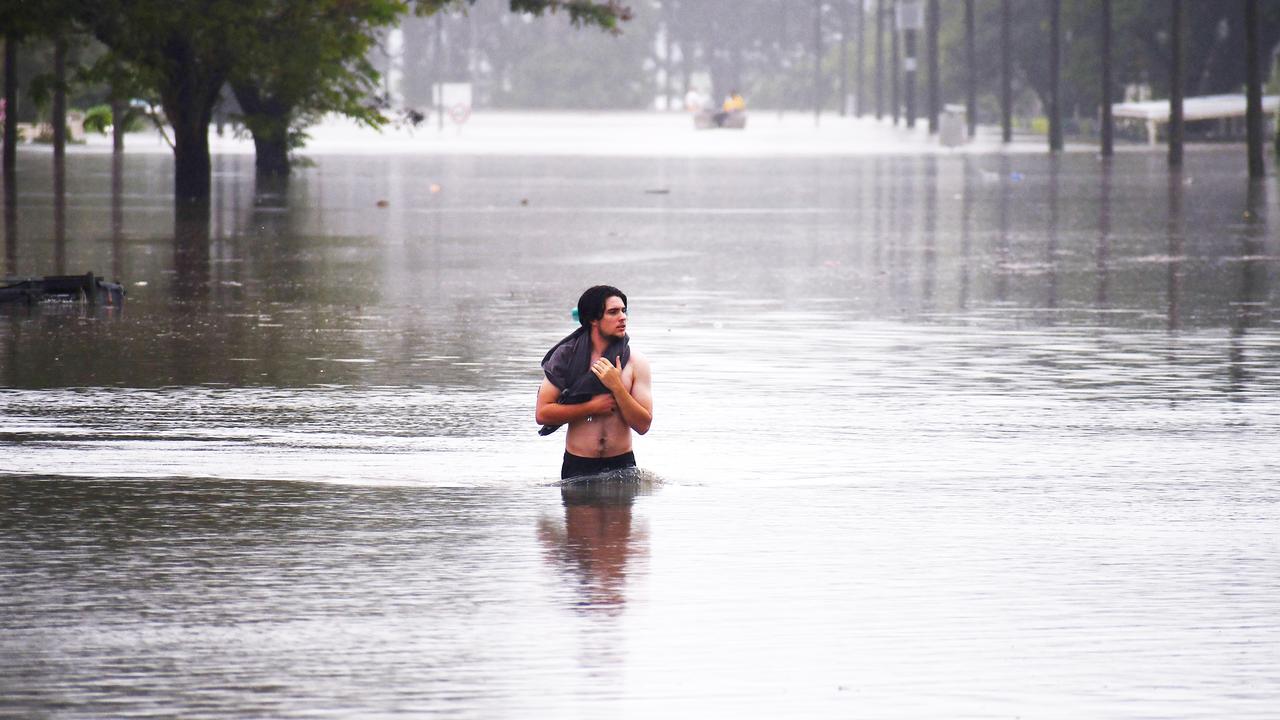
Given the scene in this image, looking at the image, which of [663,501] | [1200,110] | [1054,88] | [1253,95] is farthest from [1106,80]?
[663,501]

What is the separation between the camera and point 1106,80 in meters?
65.6

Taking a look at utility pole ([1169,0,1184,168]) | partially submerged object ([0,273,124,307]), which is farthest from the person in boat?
partially submerged object ([0,273,124,307])

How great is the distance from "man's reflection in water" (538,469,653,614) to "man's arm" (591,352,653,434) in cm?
30

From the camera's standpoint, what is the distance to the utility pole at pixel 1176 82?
54.6 meters

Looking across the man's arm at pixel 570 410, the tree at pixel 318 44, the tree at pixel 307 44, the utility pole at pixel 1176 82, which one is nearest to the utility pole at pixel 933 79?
the utility pole at pixel 1176 82

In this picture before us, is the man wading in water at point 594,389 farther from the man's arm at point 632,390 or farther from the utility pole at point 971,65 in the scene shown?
the utility pole at point 971,65

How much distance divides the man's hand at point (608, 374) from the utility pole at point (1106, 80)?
5566 centimetres

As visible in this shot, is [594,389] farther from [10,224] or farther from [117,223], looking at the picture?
[117,223]

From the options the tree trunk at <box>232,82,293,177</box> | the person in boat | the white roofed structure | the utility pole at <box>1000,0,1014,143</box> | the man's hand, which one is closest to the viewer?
the man's hand

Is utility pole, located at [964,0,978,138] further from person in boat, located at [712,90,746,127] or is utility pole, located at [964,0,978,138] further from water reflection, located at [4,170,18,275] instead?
water reflection, located at [4,170,18,275]

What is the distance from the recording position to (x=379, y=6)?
3750 cm

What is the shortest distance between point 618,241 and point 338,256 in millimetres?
4143

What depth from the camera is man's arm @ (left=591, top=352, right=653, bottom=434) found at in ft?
34.8

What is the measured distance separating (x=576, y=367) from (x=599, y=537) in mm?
1424
